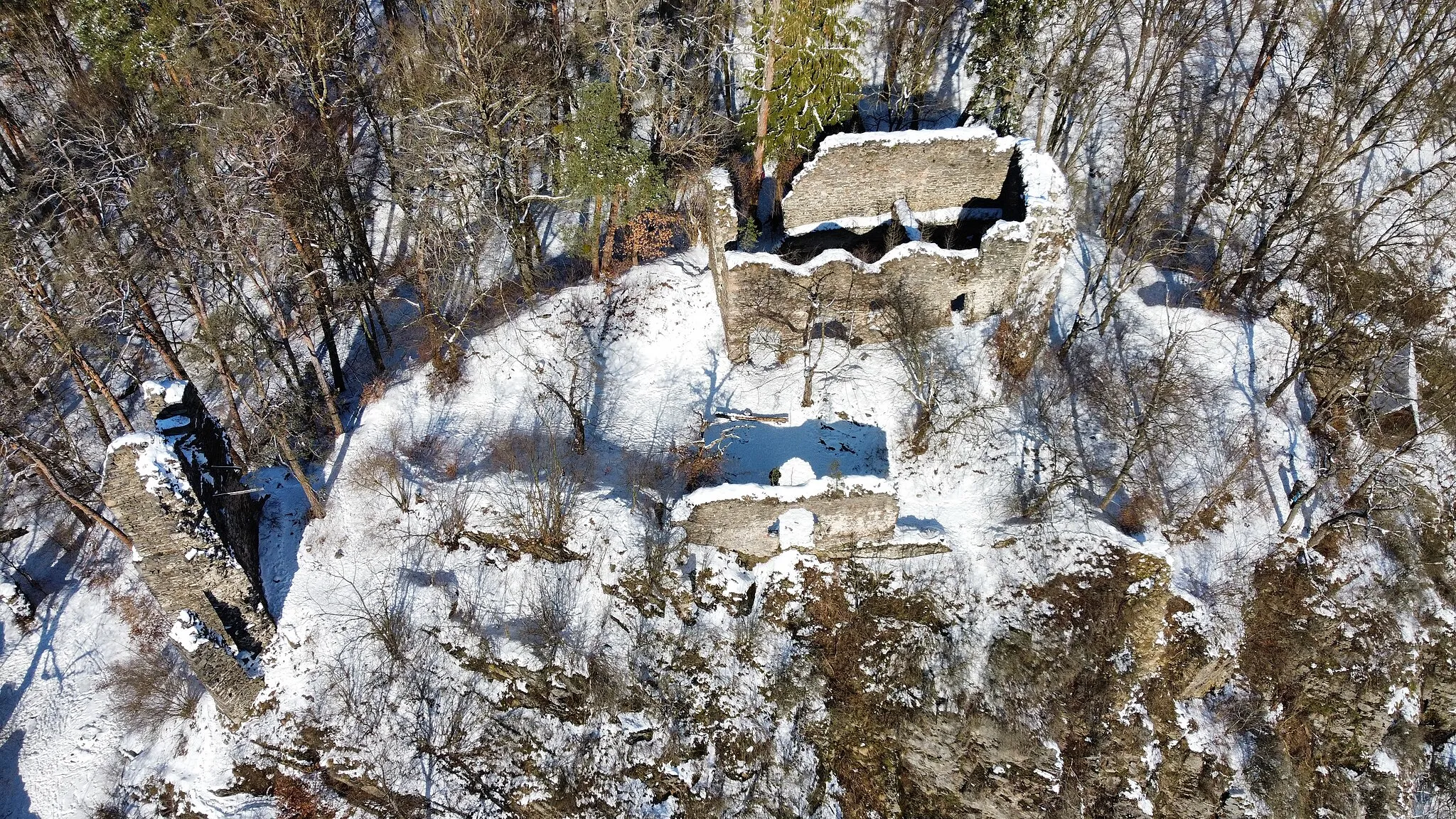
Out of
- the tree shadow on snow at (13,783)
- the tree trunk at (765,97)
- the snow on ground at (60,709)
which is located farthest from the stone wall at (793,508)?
the tree shadow on snow at (13,783)

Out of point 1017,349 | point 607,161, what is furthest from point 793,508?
point 607,161

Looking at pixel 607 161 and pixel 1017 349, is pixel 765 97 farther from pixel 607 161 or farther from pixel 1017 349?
pixel 1017 349

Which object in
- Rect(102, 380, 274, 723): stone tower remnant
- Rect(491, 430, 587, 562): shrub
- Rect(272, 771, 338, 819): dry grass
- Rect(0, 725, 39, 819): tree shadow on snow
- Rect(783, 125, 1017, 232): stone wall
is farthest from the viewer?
Rect(783, 125, 1017, 232): stone wall

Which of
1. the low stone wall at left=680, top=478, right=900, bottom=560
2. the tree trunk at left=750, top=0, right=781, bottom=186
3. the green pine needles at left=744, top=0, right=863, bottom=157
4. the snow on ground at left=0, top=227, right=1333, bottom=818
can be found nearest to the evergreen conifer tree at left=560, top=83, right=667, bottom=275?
the snow on ground at left=0, top=227, right=1333, bottom=818

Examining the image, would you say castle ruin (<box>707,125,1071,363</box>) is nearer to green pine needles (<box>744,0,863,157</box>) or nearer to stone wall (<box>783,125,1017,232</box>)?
stone wall (<box>783,125,1017,232</box>)

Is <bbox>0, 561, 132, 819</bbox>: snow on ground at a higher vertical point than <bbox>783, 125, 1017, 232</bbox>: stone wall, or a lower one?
lower

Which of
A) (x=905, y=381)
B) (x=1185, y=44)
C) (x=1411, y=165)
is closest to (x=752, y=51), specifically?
(x=905, y=381)

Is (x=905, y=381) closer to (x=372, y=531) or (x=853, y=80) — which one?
(x=853, y=80)
